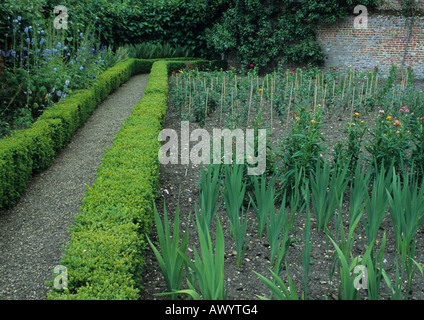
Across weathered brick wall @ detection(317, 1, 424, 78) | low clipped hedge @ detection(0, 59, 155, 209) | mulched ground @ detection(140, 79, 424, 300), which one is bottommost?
mulched ground @ detection(140, 79, 424, 300)

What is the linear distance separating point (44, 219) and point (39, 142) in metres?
1.30

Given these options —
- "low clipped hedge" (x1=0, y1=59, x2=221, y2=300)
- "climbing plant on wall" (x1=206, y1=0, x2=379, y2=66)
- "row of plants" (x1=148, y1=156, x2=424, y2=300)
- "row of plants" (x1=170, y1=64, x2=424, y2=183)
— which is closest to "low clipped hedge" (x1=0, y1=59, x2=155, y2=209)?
"low clipped hedge" (x1=0, y1=59, x2=221, y2=300)

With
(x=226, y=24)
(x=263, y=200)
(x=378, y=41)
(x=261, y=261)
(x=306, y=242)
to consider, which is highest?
(x=226, y=24)

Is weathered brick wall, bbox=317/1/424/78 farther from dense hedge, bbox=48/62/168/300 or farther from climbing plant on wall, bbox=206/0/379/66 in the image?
dense hedge, bbox=48/62/168/300

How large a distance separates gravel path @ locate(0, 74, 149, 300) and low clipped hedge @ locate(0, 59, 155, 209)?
13 centimetres

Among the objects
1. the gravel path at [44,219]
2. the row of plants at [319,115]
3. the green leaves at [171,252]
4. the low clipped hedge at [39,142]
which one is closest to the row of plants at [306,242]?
the green leaves at [171,252]

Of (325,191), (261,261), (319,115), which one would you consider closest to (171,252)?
(261,261)

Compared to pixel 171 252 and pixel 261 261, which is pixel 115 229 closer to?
pixel 171 252

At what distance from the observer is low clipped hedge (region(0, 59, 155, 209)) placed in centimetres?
380

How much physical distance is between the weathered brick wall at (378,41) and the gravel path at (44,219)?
369 inches

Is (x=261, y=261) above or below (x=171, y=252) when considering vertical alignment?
below

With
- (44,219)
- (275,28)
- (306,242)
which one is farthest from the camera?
(275,28)

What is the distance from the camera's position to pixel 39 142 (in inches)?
180
